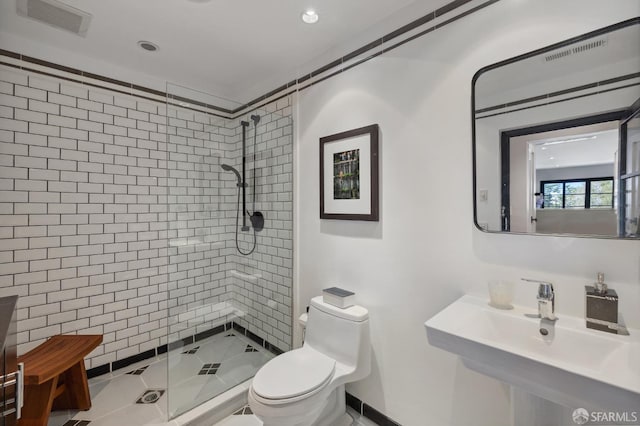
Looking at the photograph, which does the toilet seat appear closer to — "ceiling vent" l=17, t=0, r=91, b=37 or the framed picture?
the framed picture

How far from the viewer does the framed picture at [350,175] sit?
1856 millimetres

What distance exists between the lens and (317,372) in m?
1.63

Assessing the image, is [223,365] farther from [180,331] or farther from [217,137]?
[217,137]

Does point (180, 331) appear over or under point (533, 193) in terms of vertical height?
under

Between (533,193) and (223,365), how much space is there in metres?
2.38

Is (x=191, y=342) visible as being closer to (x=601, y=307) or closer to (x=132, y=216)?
(x=132, y=216)

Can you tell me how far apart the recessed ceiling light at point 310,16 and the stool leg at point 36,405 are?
2.72 metres

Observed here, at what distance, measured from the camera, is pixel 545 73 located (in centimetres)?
125

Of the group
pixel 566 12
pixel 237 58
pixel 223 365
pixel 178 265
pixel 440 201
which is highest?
pixel 237 58

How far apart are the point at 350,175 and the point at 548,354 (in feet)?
4.59

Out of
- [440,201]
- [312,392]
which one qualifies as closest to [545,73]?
[440,201]

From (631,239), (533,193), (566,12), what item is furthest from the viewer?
(533,193)

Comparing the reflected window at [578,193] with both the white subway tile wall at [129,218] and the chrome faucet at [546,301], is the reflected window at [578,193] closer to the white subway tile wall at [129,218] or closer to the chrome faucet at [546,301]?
the chrome faucet at [546,301]

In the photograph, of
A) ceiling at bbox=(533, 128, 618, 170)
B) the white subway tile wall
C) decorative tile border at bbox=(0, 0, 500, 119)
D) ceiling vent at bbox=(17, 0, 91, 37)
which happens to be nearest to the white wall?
decorative tile border at bbox=(0, 0, 500, 119)
